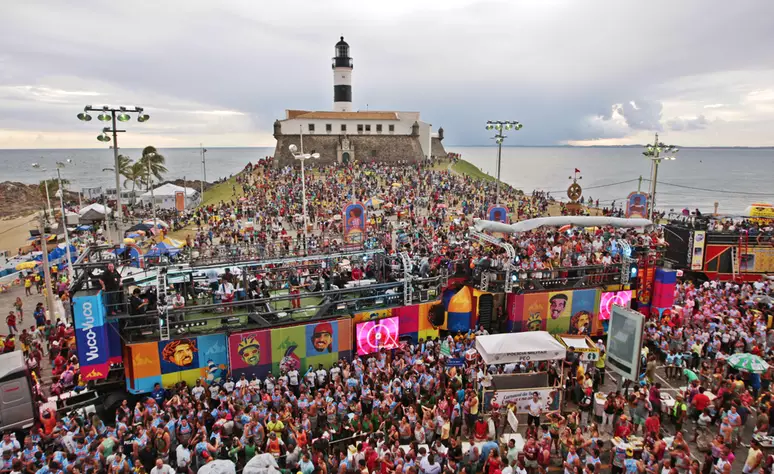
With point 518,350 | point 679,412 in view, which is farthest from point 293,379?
point 679,412

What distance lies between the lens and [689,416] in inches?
497

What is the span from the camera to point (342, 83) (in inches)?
3039

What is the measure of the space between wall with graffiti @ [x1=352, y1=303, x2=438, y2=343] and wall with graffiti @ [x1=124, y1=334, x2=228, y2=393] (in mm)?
4501

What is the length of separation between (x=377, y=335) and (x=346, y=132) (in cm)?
6024

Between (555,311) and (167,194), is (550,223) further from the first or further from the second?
(167,194)

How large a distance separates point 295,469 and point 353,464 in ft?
4.02

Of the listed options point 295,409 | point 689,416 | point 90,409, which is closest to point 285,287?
point 295,409

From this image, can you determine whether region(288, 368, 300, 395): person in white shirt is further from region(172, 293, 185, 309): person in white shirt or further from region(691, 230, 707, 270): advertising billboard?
region(691, 230, 707, 270): advertising billboard

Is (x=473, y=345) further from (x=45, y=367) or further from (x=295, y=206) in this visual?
(x=295, y=206)

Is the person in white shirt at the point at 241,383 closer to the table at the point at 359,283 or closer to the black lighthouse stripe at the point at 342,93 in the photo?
the table at the point at 359,283

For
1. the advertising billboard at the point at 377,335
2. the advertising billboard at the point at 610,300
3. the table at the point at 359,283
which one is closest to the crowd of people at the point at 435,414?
the advertising billboard at the point at 377,335

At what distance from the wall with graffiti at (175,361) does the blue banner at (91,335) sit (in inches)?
22.6

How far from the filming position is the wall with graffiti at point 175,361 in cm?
1222

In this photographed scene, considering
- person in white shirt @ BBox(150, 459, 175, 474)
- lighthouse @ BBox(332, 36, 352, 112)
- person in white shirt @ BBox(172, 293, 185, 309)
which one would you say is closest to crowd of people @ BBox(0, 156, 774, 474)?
person in white shirt @ BBox(150, 459, 175, 474)
